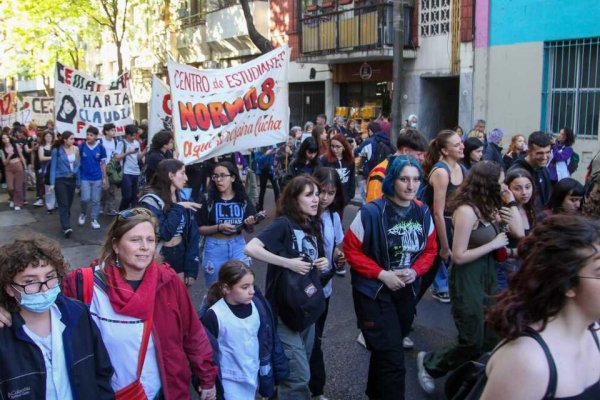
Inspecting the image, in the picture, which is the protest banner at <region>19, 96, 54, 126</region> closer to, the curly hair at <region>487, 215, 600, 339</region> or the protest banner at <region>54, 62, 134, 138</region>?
the protest banner at <region>54, 62, 134, 138</region>

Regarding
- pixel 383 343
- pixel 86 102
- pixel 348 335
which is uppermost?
pixel 86 102

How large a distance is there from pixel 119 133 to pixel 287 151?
435 cm

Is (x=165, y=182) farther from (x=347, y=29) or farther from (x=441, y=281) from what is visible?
(x=347, y=29)

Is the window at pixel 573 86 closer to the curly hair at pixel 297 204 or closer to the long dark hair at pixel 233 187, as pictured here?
the long dark hair at pixel 233 187

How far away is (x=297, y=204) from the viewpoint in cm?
395

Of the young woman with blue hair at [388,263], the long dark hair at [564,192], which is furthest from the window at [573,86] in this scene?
the young woman with blue hair at [388,263]

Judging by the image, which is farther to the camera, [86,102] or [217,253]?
[86,102]

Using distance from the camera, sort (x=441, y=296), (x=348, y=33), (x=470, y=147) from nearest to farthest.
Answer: (x=441, y=296), (x=470, y=147), (x=348, y=33)

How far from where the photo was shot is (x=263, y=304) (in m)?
3.60

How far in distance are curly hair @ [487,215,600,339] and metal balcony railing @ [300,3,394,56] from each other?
51.6 ft

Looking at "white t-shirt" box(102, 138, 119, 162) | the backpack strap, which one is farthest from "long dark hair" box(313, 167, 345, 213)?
"white t-shirt" box(102, 138, 119, 162)

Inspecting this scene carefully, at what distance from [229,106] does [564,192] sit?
4.11 metres

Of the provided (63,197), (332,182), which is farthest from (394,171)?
(63,197)

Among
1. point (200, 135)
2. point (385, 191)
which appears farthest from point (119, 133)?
point (385, 191)
